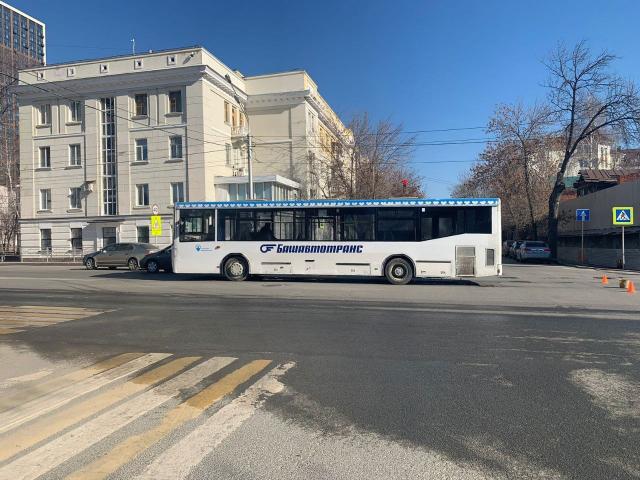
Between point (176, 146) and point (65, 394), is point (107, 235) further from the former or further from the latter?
point (65, 394)

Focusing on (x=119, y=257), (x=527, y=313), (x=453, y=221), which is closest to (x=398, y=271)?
(x=453, y=221)

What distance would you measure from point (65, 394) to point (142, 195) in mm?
40732

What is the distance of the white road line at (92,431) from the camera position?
3594mm

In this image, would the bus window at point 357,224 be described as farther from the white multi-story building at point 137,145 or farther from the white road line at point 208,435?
the white multi-story building at point 137,145

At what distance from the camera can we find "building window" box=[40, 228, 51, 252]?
45.0 meters

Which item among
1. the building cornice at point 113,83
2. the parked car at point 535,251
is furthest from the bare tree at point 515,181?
the building cornice at point 113,83

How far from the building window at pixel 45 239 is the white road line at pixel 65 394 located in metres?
43.9

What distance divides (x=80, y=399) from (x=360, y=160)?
1404 inches

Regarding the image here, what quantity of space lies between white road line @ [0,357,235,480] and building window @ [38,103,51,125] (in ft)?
153

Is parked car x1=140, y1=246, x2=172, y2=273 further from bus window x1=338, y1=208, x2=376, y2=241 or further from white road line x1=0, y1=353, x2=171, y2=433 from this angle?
white road line x1=0, y1=353, x2=171, y2=433

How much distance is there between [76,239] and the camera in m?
44.4

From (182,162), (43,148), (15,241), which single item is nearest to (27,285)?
(182,162)

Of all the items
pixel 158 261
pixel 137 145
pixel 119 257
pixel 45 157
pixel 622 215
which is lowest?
pixel 158 261

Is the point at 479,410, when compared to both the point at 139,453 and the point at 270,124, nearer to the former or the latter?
the point at 139,453
